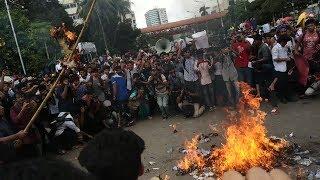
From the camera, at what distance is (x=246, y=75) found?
11.9 m

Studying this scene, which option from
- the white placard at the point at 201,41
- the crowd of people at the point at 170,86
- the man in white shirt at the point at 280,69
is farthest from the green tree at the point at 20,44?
the man in white shirt at the point at 280,69

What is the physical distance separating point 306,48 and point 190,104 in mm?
3492

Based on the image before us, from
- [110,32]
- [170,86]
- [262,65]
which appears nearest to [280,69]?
[262,65]

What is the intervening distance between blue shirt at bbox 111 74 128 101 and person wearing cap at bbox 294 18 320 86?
5.00 m

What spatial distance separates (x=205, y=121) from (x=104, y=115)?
302cm

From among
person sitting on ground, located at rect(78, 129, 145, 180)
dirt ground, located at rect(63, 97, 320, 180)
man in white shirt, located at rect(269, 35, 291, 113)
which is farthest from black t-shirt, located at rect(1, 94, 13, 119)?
person sitting on ground, located at rect(78, 129, 145, 180)

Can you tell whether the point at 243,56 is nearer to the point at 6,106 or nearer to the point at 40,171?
the point at 6,106

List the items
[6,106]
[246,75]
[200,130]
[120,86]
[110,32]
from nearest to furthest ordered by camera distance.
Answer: [6,106] → [200,130] → [246,75] → [120,86] → [110,32]

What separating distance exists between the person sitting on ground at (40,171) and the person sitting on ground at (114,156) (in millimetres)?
958

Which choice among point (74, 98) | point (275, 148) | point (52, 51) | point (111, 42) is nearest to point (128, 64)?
point (74, 98)

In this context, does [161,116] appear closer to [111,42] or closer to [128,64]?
[128,64]

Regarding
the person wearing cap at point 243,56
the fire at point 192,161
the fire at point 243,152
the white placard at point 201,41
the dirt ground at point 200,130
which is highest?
the white placard at point 201,41

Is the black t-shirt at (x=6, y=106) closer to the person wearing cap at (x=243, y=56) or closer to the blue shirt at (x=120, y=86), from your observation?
the blue shirt at (x=120, y=86)

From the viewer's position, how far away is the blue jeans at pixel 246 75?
1185cm
